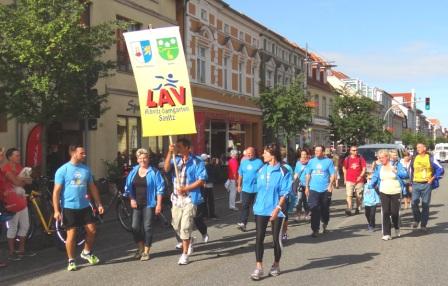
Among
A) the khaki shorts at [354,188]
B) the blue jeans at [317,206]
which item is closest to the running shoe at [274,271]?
the blue jeans at [317,206]

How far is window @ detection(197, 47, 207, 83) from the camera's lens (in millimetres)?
27359

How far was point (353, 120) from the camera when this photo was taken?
39.6 m

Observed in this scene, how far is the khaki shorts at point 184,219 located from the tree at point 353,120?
3246 centimetres

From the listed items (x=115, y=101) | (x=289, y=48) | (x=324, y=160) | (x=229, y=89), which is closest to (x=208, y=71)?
(x=229, y=89)

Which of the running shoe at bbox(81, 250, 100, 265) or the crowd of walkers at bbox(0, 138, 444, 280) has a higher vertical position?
the crowd of walkers at bbox(0, 138, 444, 280)

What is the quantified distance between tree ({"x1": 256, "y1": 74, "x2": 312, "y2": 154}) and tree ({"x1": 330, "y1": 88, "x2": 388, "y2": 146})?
37.9ft

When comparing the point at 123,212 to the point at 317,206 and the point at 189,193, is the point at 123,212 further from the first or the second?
the point at 317,206

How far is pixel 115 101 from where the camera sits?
2045cm

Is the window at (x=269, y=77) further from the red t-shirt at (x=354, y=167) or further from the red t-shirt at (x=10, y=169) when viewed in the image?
the red t-shirt at (x=10, y=169)

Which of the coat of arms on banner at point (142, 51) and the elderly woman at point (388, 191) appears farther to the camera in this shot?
the elderly woman at point (388, 191)

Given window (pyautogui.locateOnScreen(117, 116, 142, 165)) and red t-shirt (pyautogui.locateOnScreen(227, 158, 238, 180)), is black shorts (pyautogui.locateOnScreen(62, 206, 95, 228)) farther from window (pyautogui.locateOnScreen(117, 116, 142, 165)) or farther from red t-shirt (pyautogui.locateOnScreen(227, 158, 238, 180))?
window (pyautogui.locateOnScreen(117, 116, 142, 165))

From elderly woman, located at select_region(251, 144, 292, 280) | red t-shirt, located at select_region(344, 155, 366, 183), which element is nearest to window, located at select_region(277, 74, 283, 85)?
red t-shirt, located at select_region(344, 155, 366, 183)

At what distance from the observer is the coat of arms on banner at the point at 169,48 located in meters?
8.72

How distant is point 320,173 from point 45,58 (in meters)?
5.80
